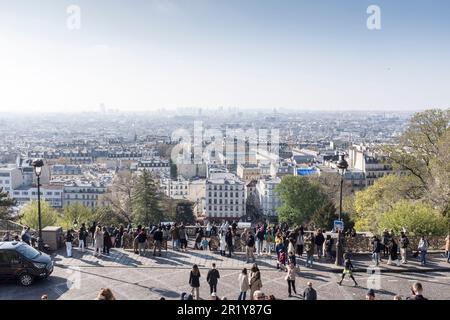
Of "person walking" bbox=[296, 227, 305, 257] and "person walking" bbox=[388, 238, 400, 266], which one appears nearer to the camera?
"person walking" bbox=[388, 238, 400, 266]

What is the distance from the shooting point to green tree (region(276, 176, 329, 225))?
70.2m

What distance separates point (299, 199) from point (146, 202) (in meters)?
19.6

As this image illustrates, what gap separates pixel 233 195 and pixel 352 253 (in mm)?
93614

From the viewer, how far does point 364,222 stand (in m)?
41.2

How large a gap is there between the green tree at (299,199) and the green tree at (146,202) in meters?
16.4

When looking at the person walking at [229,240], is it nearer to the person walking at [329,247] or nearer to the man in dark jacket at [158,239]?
the man in dark jacket at [158,239]

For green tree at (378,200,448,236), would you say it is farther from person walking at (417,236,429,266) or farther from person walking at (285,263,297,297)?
person walking at (285,263,297,297)

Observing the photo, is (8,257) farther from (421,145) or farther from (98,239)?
(421,145)

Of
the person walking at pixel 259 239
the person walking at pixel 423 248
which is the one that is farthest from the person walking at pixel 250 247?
the person walking at pixel 423 248

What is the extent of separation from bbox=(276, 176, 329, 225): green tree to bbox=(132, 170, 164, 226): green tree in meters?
16.4

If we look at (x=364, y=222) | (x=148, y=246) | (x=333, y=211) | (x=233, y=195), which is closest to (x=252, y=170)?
(x=233, y=195)

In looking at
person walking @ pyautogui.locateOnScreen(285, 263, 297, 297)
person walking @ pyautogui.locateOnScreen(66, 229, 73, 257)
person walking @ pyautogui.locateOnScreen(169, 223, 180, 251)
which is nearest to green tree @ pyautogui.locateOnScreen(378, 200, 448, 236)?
person walking @ pyautogui.locateOnScreen(285, 263, 297, 297)

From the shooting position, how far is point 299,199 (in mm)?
71188

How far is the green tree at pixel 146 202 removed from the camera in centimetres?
6725
